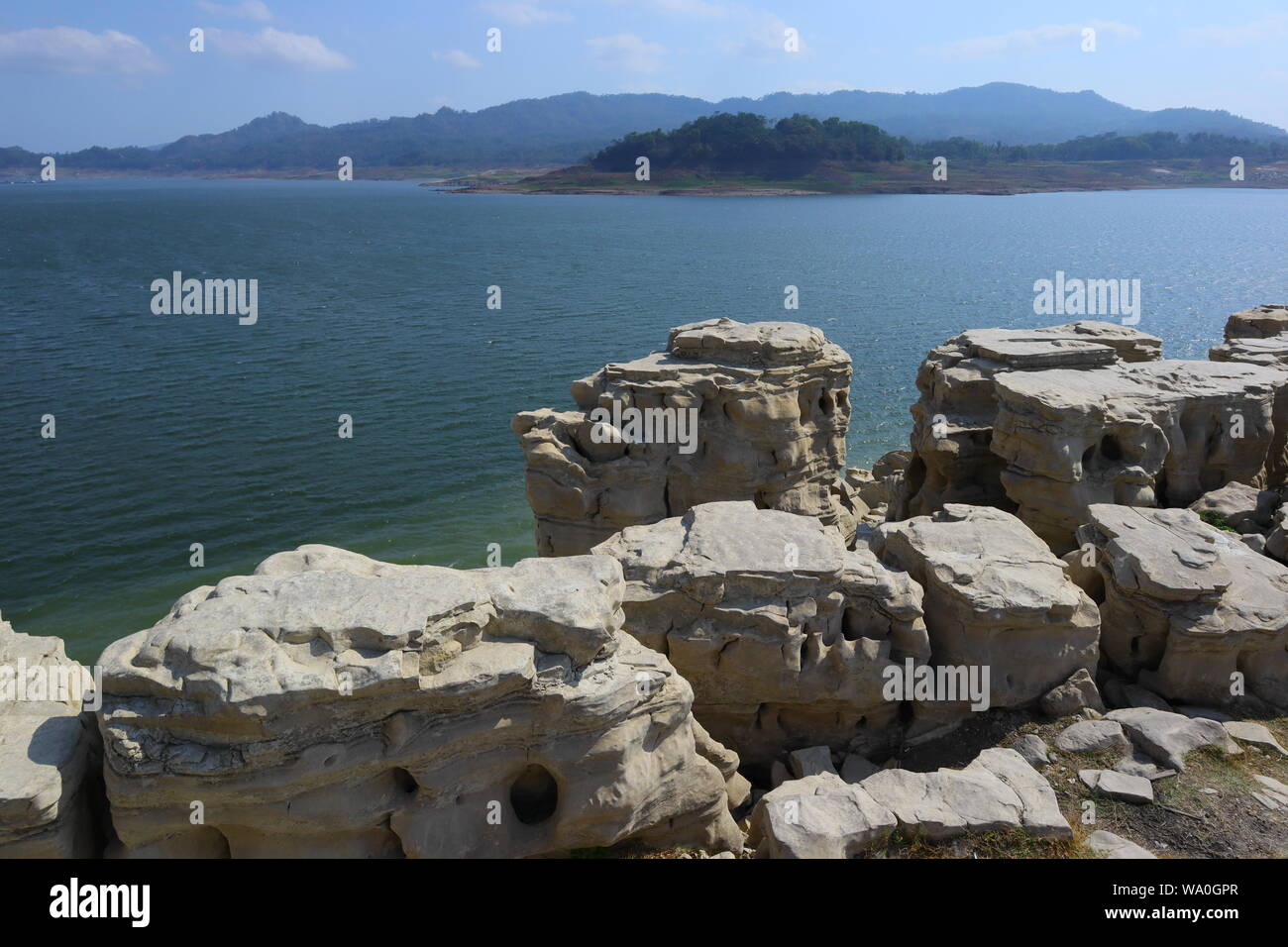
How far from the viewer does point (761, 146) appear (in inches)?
5408

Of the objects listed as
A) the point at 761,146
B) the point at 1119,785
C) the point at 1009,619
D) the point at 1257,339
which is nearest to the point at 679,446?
the point at 1009,619

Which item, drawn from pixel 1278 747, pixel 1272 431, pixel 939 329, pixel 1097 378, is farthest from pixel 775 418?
pixel 939 329

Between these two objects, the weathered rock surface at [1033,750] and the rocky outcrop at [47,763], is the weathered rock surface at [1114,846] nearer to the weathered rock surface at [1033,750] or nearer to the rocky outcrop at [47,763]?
the weathered rock surface at [1033,750]

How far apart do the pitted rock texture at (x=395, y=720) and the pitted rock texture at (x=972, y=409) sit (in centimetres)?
1028

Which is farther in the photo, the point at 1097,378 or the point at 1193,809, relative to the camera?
the point at 1097,378

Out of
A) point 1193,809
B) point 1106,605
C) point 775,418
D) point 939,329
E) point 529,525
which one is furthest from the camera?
point 939,329

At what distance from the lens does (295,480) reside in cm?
2570

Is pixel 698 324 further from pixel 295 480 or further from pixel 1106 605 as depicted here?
pixel 295 480

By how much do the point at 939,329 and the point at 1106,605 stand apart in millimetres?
32480

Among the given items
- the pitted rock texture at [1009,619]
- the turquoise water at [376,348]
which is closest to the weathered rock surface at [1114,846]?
the pitted rock texture at [1009,619]

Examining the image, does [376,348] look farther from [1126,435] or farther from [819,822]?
[819,822]

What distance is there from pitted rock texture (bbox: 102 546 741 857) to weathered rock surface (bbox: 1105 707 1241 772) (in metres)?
5.07

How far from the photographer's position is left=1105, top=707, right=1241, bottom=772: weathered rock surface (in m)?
9.38

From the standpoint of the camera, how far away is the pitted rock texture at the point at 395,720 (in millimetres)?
6527
